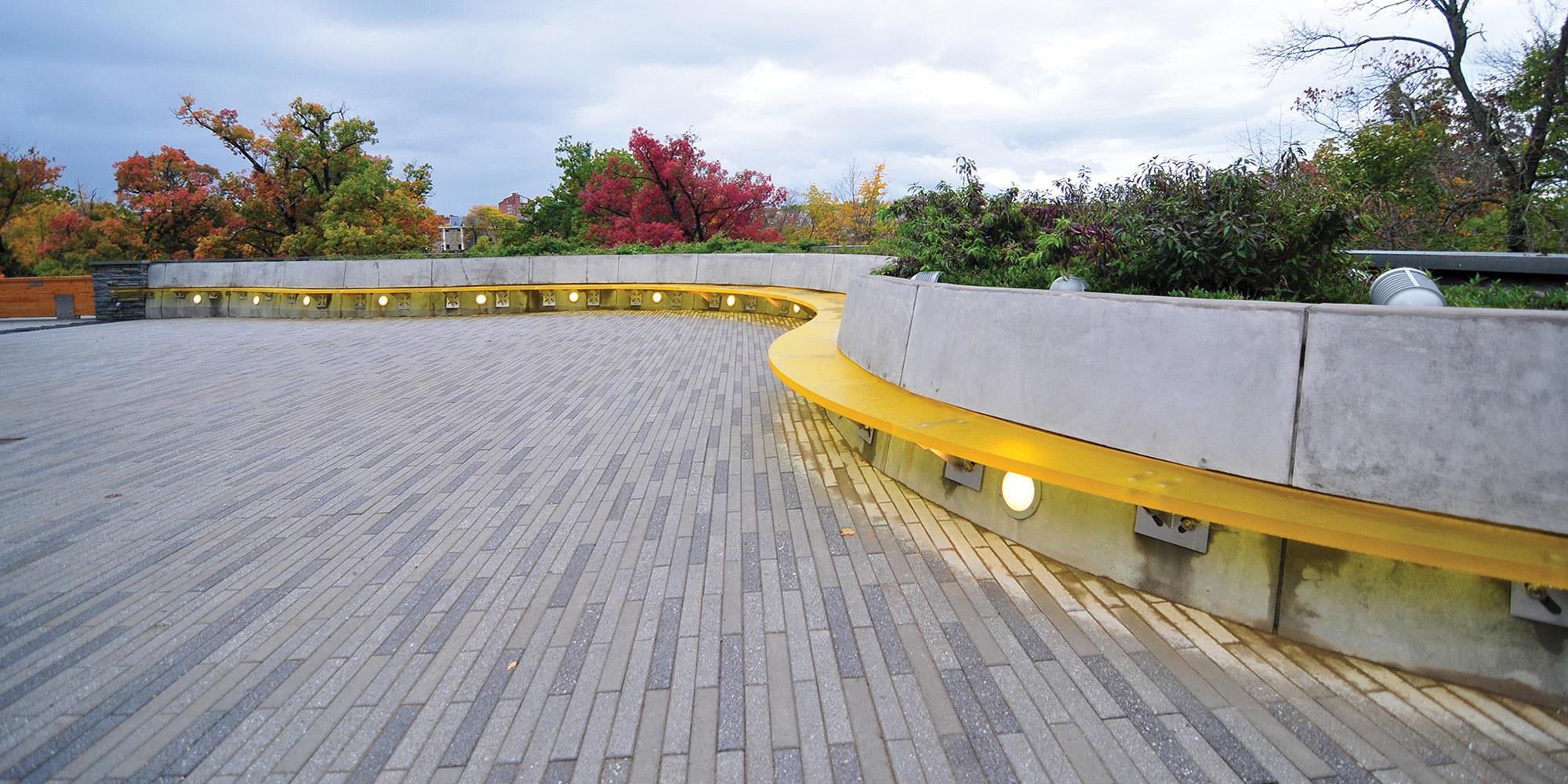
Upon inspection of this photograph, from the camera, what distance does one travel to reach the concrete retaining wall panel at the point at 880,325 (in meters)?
4.63

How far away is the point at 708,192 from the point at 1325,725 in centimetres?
2229

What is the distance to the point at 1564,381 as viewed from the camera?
7.05ft

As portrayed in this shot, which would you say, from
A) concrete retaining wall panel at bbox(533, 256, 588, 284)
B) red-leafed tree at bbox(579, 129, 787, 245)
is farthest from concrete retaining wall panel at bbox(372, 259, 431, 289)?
red-leafed tree at bbox(579, 129, 787, 245)

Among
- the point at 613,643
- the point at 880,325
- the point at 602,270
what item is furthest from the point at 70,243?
the point at 613,643

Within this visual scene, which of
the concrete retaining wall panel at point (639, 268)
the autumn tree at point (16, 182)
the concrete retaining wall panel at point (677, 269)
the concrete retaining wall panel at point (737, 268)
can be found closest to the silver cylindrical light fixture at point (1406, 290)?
the concrete retaining wall panel at point (737, 268)

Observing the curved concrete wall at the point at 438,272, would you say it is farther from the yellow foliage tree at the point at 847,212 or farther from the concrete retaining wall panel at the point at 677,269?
the yellow foliage tree at the point at 847,212

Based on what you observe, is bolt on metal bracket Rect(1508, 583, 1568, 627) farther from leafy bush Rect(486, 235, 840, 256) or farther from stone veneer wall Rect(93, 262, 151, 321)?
stone veneer wall Rect(93, 262, 151, 321)

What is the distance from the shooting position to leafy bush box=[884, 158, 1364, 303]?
3.73m

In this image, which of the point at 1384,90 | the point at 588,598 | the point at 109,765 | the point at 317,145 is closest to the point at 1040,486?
the point at 588,598

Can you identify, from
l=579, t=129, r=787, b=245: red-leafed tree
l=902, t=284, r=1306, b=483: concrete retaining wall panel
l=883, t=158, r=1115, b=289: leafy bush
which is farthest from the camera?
l=579, t=129, r=787, b=245: red-leafed tree

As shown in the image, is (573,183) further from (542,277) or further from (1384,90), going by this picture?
(1384,90)

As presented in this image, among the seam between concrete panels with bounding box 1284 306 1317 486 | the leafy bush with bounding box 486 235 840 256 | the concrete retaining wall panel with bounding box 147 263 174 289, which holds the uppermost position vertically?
the leafy bush with bounding box 486 235 840 256

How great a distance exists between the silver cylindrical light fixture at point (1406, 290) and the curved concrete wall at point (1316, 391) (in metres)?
0.83

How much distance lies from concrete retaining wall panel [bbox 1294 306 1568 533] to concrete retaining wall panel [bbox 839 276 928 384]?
230 centimetres
